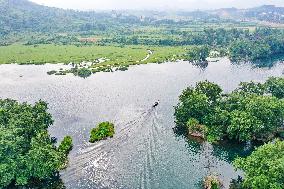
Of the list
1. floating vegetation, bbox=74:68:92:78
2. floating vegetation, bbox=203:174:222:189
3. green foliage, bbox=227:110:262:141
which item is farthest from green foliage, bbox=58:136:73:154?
floating vegetation, bbox=74:68:92:78

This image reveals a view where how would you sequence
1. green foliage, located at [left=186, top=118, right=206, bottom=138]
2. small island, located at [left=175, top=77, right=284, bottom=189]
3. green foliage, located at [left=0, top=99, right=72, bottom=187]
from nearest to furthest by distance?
green foliage, located at [left=0, top=99, right=72, bottom=187]
small island, located at [left=175, top=77, right=284, bottom=189]
green foliage, located at [left=186, top=118, right=206, bottom=138]

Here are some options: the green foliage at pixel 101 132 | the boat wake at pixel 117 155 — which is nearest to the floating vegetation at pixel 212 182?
the boat wake at pixel 117 155

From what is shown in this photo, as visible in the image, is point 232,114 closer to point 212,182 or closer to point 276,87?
point 212,182

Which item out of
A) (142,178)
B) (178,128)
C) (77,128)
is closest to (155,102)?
(178,128)

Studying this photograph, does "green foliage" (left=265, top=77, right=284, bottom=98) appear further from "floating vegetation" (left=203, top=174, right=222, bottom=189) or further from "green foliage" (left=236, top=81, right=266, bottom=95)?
"floating vegetation" (left=203, top=174, right=222, bottom=189)

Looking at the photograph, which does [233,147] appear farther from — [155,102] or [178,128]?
[155,102]
